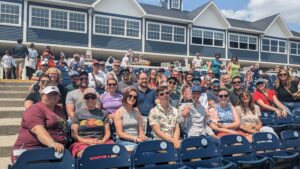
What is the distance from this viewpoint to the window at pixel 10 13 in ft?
52.3

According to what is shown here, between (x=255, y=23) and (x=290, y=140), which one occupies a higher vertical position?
(x=255, y=23)

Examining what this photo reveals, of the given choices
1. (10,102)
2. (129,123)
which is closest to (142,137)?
(129,123)

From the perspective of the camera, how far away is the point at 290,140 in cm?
452

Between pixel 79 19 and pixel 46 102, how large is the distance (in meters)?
15.8

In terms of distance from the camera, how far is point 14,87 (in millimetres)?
7594

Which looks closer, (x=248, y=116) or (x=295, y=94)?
(x=248, y=116)

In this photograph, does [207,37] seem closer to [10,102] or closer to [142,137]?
[10,102]

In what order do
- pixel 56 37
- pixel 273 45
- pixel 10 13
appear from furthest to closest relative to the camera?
pixel 273 45, pixel 56 37, pixel 10 13

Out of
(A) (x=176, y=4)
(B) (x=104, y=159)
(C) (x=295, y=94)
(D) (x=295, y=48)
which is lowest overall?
(B) (x=104, y=159)

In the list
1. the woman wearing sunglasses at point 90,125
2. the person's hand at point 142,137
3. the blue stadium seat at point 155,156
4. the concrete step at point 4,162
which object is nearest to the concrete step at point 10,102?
the concrete step at point 4,162

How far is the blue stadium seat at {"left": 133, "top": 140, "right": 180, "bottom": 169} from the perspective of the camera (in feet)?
11.2

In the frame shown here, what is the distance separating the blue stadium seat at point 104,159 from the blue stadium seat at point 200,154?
784mm

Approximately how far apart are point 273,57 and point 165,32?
11.7 metres

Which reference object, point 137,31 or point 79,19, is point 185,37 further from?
point 79,19
